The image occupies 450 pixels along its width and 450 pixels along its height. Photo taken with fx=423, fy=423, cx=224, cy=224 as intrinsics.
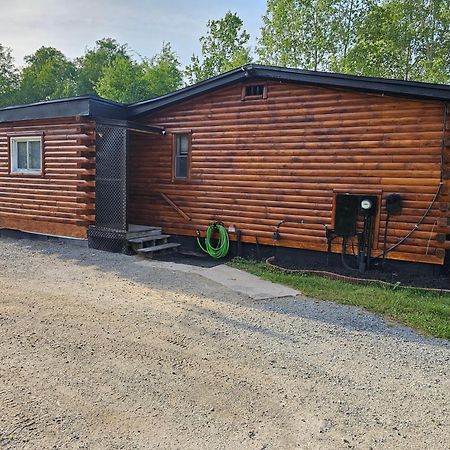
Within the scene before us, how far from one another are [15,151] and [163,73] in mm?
20779

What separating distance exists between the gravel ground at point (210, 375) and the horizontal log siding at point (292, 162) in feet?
9.16

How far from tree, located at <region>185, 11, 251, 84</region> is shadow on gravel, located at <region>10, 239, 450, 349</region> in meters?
24.4

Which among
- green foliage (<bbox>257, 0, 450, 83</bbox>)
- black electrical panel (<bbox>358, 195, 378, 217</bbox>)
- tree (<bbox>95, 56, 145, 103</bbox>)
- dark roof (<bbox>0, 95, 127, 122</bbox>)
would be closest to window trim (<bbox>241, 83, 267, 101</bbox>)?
black electrical panel (<bbox>358, 195, 378, 217</bbox>)

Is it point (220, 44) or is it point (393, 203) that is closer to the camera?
point (393, 203)

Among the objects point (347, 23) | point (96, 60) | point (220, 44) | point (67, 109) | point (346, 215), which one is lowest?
point (346, 215)

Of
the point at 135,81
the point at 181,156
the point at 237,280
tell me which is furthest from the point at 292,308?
the point at 135,81

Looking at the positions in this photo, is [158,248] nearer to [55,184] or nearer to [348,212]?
[55,184]

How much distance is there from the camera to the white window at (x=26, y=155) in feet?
33.4

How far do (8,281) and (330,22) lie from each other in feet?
82.5

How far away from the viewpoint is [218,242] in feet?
31.2

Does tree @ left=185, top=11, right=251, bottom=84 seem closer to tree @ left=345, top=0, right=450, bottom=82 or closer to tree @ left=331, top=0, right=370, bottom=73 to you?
tree @ left=331, top=0, right=370, bottom=73

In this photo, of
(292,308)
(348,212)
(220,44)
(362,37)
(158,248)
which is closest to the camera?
(292,308)

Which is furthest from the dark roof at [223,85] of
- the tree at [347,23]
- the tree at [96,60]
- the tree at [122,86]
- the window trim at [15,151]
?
the tree at [96,60]

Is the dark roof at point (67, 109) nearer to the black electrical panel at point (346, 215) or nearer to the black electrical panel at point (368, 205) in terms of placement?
the black electrical panel at point (346, 215)
